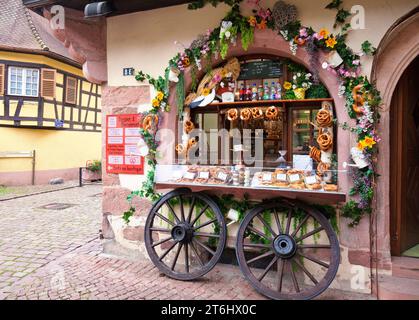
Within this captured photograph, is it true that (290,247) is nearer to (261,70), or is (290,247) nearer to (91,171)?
(261,70)

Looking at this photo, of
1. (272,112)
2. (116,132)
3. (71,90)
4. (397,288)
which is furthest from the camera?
(71,90)

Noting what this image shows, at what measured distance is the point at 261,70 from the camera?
3648mm

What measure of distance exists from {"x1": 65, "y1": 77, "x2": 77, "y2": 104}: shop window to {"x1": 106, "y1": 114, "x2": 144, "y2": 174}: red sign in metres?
9.01

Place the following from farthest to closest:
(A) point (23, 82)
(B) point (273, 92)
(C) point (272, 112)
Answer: (A) point (23, 82)
(B) point (273, 92)
(C) point (272, 112)

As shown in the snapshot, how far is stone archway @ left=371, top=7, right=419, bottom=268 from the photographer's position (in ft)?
9.80

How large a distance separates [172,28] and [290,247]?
2912mm

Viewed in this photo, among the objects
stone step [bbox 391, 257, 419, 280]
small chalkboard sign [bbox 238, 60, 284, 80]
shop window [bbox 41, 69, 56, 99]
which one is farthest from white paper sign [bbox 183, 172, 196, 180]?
shop window [bbox 41, 69, 56, 99]

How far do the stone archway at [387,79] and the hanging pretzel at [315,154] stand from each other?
Answer: 566mm

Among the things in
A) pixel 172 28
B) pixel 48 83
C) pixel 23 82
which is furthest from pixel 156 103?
pixel 23 82

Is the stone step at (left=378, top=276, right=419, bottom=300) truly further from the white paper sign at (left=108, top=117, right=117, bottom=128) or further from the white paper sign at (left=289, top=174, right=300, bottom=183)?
the white paper sign at (left=108, top=117, right=117, bottom=128)

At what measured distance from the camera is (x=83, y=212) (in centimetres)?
704

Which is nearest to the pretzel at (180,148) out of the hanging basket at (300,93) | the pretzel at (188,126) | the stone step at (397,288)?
the pretzel at (188,126)
